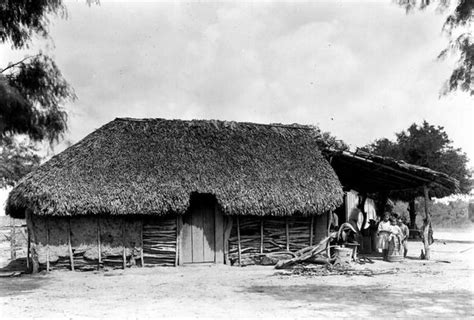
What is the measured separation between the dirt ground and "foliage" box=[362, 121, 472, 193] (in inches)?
771

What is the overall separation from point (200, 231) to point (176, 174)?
73.6 inches

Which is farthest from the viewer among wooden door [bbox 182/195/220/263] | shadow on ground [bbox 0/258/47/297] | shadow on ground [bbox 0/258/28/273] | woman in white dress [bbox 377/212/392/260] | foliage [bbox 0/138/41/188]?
foliage [bbox 0/138/41/188]

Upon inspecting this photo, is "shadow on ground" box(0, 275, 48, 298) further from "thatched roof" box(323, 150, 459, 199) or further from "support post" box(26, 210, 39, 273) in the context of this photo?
"thatched roof" box(323, 150, 459, 199)

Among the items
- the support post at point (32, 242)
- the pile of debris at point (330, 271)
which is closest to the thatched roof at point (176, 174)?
the support post at point (32, 242)

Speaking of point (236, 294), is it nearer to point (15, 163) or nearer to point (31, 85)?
point (31, 85)

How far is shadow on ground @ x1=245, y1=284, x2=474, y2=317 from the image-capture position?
23.4 ft

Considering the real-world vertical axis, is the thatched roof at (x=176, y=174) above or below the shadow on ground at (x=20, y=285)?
above

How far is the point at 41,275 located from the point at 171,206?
147 inches

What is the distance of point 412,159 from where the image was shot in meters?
32.2

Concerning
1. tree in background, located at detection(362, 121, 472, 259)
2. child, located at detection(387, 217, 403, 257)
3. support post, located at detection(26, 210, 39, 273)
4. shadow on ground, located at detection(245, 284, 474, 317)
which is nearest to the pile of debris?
shadow on ground, located at detection(245, 284, 474, 317)

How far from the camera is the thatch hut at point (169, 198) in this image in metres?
12.7

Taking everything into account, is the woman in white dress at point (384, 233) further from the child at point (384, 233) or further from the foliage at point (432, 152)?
the foliage at point (432, 152)

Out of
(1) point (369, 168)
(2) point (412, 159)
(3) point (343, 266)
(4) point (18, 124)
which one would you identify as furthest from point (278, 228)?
(2) point (412, 159)

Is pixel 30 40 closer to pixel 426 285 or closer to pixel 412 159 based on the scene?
pixel 426 285
